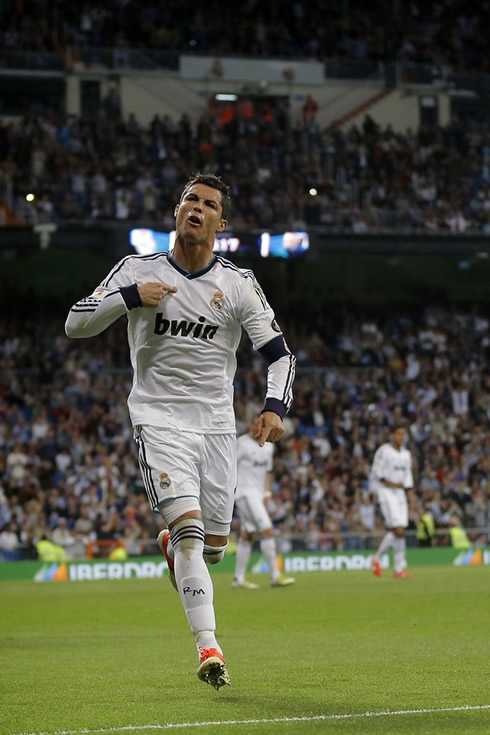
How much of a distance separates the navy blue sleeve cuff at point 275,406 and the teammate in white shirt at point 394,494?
51.3 feet

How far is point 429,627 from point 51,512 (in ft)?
55.0

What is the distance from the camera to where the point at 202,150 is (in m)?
35.2

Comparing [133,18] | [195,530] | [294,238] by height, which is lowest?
[195,530]

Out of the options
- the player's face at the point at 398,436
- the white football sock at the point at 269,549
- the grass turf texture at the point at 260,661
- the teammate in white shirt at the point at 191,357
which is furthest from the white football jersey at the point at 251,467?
A: the teammate in white shirt at the point at 191,357

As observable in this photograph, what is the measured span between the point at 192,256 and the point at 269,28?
113 feet

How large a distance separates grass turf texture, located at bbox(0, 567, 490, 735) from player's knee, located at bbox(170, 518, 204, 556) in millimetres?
829

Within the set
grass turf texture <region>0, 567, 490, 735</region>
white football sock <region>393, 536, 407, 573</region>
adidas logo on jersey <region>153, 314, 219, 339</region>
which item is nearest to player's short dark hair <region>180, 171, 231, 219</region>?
adidas logo on jersey <region>153, 314, 219, 339</region>

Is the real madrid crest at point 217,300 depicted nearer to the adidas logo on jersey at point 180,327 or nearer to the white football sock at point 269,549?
the adidas logo on jersey at point 180,327

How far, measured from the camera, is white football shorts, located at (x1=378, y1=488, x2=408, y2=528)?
2292cm

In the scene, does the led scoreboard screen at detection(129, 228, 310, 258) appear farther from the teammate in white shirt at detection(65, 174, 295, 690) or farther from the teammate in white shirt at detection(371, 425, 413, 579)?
the teammate in white shirt at detection(65, 174, 295, 690)

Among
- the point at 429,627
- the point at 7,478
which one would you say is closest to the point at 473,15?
the point at 7,478

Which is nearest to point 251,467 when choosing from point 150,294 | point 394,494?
point 394,494

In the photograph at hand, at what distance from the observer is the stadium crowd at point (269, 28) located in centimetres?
3741

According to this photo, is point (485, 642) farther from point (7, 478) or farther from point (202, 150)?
point (202, 150)
